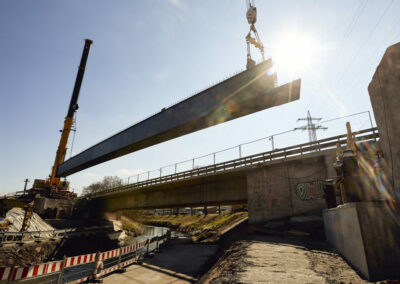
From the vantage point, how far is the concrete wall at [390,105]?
4773mm

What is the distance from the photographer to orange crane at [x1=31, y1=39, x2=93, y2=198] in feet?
123

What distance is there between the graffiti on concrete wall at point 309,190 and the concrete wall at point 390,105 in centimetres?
899

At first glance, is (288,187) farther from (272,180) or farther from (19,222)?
(19,222)

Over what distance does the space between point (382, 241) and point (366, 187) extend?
2910 millimetres

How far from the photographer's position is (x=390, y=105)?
16.4ft

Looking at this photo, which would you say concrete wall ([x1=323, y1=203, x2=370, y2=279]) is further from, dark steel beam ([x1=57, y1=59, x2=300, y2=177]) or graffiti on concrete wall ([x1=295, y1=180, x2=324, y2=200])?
dark steel beam ([x1=57, y1=59, x2=300, y2=177])

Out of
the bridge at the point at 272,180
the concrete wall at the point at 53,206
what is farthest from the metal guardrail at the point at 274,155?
the concrete wall at the point at 53,206

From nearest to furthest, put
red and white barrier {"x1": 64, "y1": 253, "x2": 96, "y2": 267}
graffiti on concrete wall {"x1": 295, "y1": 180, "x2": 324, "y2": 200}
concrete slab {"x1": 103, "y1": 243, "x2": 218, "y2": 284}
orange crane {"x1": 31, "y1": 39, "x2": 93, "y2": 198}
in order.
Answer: red and white barrier {"x1": 64, "y1": 253, "x2": 96, "y2": 267} < concrete slab {"x1": 103, "y1": 243, "x2": 218, "y2": 284} < graffiti on concrete wall {"x1": 295, "y1": 180, "x2": 324, "y2": 200} < orange crane {"x1": 31, "y1": 39, "x2": 93, "y2": 198}

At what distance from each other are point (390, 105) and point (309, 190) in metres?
10.4

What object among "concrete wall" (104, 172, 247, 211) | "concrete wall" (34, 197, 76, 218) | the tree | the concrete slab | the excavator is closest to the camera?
the concrete slab

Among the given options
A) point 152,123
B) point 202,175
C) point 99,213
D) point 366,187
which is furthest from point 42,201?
point 366,187

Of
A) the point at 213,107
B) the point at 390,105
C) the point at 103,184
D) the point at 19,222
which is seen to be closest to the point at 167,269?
the point at 390,105

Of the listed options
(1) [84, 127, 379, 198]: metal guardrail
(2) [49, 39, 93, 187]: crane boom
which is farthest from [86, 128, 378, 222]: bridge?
(2) [49, 39, 93, 187]: crane boom

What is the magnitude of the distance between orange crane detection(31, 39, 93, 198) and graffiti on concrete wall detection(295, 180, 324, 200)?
38.0 m
